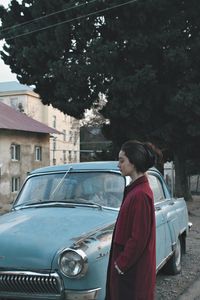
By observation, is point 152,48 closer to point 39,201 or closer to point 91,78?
point 91,78

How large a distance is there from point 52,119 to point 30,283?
72.3m

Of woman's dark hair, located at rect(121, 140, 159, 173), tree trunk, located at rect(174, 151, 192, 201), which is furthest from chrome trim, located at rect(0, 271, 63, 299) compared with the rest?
tree trunk, located at rect(174, 151, 192, 201)

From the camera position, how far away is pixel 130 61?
21000 millimetres

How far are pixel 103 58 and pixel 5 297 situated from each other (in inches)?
661

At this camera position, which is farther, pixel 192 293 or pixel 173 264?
pixel 173 264

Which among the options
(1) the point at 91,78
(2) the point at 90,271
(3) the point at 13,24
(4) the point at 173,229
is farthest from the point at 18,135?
(2) the point at 90,271

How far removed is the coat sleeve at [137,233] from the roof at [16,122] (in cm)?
3308

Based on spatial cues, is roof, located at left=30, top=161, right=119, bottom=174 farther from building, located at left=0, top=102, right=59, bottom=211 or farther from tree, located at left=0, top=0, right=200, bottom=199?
building, located at left=0, top=102, right=59, bottom=211

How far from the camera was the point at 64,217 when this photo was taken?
5160 mm

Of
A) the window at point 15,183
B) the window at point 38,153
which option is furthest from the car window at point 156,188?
the window at point 38,153

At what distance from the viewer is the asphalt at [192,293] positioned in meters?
6.39

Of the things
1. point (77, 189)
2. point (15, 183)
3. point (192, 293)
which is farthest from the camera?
point (15, 183)

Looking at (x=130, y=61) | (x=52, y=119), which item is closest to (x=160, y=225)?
(x=130, y=61)

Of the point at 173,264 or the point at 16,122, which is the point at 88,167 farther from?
the point at 16,122
